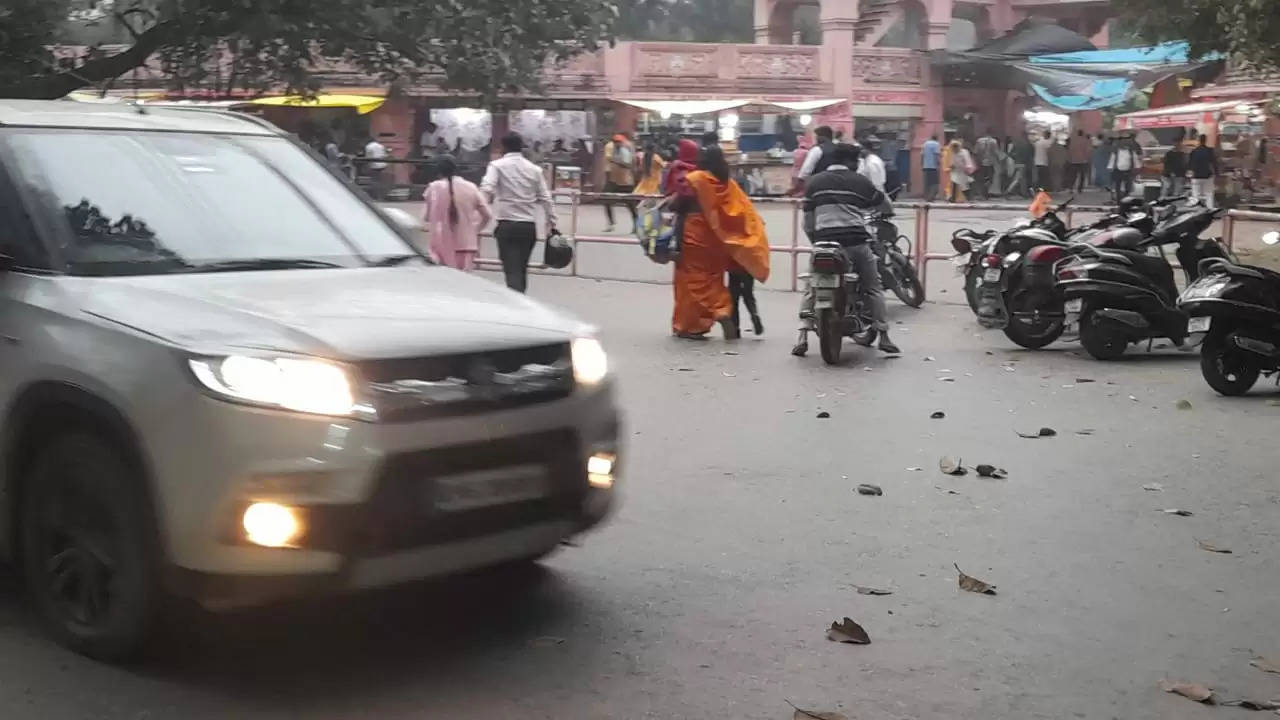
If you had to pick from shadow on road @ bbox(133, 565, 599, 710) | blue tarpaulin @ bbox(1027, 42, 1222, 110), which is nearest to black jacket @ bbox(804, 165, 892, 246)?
shadow on road @ bbox(133, 565, 599, 710)

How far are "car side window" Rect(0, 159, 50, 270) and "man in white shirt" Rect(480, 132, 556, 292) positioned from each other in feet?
29.4

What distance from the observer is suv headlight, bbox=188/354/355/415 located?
3.88m

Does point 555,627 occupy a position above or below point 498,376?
below

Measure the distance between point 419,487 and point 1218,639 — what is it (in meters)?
2.67

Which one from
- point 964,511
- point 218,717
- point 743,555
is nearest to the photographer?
point 218,717

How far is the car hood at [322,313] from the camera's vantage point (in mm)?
4004

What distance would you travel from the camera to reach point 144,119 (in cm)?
532

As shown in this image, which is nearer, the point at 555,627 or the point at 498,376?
the point at 498,376

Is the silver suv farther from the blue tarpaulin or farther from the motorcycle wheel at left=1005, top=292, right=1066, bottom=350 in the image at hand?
the blue tarpaulin

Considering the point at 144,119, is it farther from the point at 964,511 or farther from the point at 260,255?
the point at 964,511

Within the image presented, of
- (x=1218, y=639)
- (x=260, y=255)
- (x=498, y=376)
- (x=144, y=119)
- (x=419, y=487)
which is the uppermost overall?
(x=144, y=119)

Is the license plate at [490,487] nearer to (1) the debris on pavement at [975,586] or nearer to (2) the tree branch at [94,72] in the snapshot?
(1) the debris on pavement at [975,586]

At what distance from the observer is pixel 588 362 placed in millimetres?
4684

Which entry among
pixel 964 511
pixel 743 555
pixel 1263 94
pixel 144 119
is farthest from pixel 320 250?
pixel 1263 94
